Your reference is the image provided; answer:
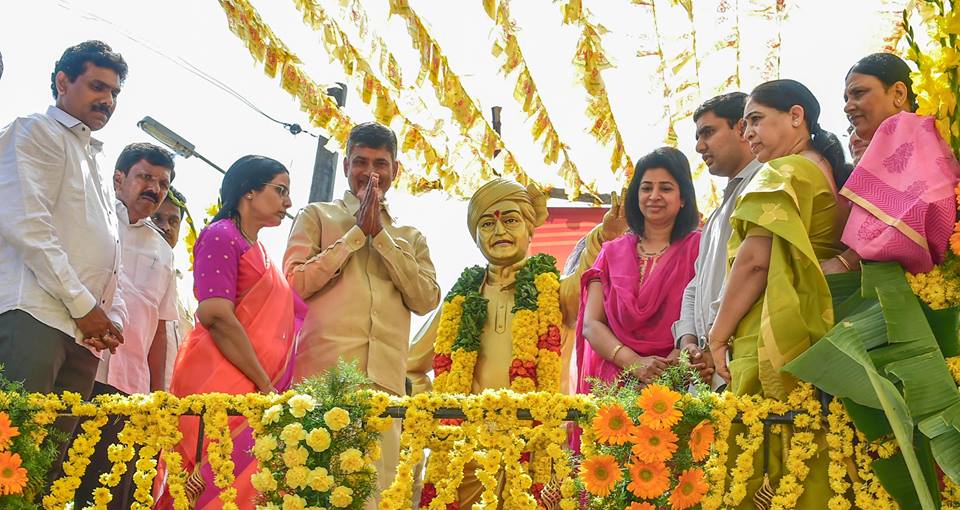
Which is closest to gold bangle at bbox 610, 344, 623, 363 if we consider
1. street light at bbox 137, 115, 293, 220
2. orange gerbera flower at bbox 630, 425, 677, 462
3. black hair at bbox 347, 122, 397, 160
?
orange gerbera flower at bbox 630, 425, 677, 462

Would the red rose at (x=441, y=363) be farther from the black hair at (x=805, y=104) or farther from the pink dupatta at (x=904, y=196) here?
the pink dupatta at (x=904, y=196)

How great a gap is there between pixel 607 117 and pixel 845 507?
491 centimetres

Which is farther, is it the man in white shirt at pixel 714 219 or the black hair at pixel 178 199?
the black hair at pixel 178 199

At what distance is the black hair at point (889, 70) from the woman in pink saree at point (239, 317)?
2.69 meters

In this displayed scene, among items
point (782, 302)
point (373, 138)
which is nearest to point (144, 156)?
point (373, 138)

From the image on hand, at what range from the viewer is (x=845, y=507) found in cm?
359

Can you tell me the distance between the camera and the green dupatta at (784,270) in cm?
376

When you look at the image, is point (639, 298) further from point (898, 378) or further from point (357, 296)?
point (898, 378)

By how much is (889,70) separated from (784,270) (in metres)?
1.16

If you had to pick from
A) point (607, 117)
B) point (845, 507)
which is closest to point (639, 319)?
point (845, 507)

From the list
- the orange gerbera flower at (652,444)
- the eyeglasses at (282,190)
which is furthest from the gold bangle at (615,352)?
the eyeglasses at (282,190)

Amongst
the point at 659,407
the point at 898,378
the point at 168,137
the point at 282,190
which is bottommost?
the point at 659,407

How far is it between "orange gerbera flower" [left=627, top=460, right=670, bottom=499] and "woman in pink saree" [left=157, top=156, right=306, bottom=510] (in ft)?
5.71

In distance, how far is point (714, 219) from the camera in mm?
4699
